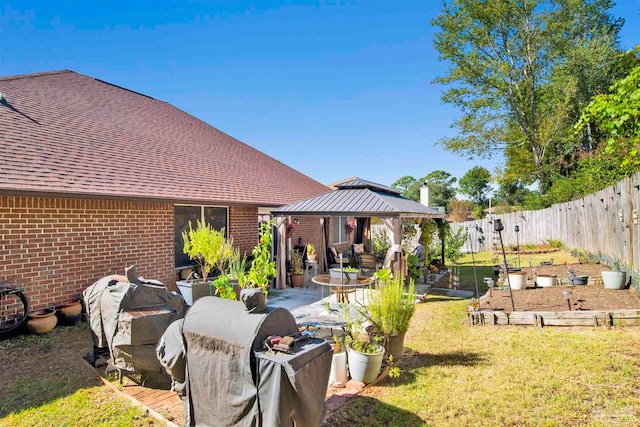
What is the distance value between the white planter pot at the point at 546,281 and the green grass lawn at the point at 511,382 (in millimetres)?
3018

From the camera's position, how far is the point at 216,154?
1326cm

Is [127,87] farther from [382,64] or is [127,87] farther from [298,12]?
[382,64]

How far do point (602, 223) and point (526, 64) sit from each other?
19.5 meters

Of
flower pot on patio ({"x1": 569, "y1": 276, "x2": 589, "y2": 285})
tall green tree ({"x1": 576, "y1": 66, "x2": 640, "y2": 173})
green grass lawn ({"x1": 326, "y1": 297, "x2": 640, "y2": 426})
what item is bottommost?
green grass lawn ({"x1": 326, "y1": 297, "x2": 640, "y2": 426})

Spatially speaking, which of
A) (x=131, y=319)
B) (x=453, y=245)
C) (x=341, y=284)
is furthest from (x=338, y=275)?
(x=453, y=245)

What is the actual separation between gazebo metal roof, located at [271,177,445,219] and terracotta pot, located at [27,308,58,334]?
5775mm

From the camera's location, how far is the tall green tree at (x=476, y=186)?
54.5 meters

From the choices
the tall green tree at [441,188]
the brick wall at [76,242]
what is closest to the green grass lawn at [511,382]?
the brick wall at [76,242]

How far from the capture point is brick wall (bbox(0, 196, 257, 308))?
6230 millimetres

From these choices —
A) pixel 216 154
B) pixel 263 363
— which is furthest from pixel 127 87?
pixel 263 363

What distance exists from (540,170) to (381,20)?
61.8 ft

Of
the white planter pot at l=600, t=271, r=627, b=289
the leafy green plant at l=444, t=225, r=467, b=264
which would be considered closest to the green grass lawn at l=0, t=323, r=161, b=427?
the white planter pot at l=600, t=271, r=627, b=289

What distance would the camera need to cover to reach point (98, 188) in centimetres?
714

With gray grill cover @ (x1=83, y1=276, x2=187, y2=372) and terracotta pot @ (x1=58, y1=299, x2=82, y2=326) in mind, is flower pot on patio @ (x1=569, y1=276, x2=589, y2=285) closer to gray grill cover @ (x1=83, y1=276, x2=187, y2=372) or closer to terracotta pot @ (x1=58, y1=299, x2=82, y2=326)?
gray grill cover @ (x1=83, y1=276, x2=187, y2=372)
